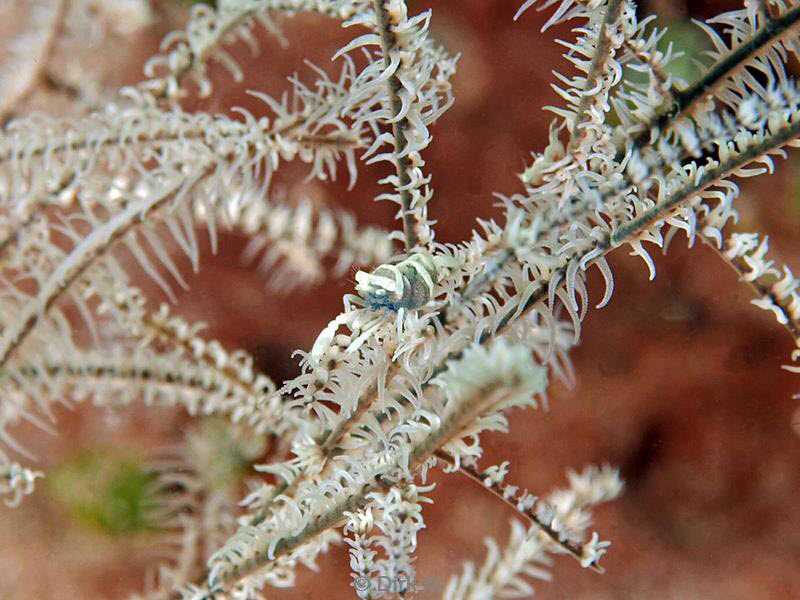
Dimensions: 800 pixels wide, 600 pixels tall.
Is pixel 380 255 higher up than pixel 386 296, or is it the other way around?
pixel 380 255

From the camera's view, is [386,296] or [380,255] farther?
[380,255]

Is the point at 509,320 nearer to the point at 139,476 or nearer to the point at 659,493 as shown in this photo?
the point at 659,493

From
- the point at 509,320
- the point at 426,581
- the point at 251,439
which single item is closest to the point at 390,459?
the point at 509,320

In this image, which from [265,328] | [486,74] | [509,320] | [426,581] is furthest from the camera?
[265,328]

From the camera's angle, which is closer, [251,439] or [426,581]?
[426,581]
